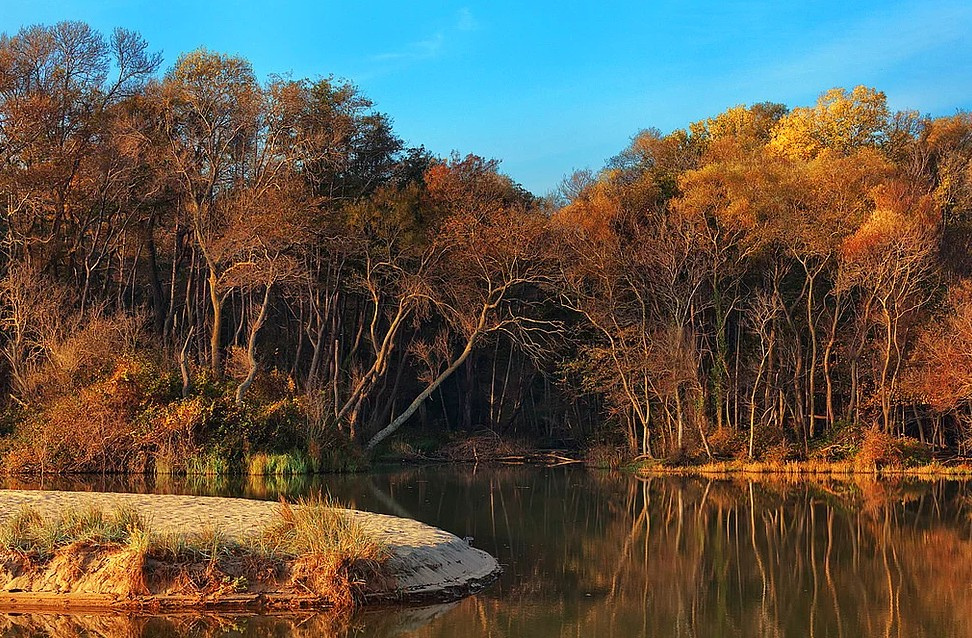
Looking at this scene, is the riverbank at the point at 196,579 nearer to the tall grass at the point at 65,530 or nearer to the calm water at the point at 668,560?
the tall grass at the point at 65,530

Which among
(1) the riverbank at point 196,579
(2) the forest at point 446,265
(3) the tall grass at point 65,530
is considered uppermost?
(2) the forest at point 446,265

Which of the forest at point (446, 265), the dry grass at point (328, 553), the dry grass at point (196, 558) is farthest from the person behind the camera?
the forest at point (446, 265)

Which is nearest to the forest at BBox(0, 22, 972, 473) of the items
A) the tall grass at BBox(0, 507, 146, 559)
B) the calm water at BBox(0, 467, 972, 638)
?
the calm water at BBox(0, 467, 972, 638)

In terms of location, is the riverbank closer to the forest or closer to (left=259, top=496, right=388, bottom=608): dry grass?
(left=259, top=496, right=388, bottom=608): dry grass

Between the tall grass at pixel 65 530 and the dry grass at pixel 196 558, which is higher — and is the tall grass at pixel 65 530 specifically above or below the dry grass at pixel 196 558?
above

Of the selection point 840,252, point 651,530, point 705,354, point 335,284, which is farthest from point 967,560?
point 335,284

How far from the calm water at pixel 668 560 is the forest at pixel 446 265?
5.10m

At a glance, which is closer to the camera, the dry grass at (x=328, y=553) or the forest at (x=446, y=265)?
the dry grass at (x=328, y=553)

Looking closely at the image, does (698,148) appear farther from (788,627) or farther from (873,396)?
(788,627)

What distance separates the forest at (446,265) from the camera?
31.7 metres

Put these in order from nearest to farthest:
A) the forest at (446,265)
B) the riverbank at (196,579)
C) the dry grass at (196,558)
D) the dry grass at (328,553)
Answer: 1. the riverbank at (196,579)
2. the dry grass at (196,558)
3. the dry grass at (328,553)
4. the forest at (446,265)

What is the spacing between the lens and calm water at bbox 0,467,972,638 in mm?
11602

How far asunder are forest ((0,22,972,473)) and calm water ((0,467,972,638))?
5.10m

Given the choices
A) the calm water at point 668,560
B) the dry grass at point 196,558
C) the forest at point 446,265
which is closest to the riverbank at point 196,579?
the dry grass at point 196,558
